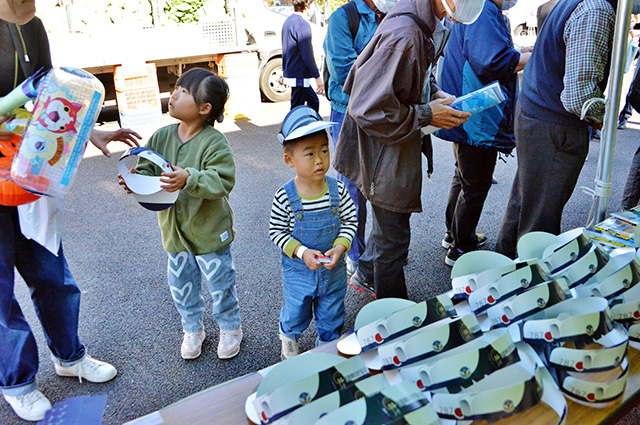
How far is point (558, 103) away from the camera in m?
2.22

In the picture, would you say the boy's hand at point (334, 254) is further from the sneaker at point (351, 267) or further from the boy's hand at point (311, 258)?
the sneaker at point (351, 267)

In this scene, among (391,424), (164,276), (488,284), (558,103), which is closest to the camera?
(391,424)

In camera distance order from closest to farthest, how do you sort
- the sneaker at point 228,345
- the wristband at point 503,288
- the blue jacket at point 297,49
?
the wristband at point 503,288 → the sneaker at point 228,345 → the blue jacket at point 297,49

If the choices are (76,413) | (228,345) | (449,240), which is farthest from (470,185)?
(76,413)

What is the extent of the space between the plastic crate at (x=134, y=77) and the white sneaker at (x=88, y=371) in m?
4.75

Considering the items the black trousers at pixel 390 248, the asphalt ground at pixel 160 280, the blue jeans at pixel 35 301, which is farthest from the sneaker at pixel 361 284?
the blue jeans at pixel 35 301

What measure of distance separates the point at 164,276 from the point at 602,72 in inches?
103

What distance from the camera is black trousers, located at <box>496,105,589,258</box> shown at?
226 cm

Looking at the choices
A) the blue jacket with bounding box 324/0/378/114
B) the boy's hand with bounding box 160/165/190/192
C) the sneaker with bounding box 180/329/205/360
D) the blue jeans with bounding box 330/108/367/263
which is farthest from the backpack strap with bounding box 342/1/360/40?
the sneaker with bounding box 180/329/205/360

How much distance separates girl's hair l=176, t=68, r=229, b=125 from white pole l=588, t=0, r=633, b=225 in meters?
1.47

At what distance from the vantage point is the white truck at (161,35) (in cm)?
634

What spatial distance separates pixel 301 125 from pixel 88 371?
4.89 ft

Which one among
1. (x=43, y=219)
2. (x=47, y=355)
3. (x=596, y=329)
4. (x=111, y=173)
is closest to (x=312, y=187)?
(x=43, y=219)

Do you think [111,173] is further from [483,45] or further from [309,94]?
[483,45]
